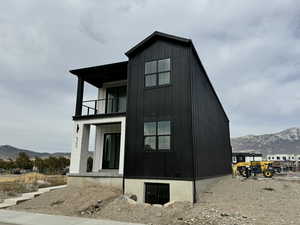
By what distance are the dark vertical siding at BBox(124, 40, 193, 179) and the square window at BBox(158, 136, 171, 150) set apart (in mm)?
237

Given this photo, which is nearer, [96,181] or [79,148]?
[96,181]

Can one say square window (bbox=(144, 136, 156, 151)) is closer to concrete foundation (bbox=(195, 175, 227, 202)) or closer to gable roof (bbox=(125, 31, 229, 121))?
concrete foundation (bbox=(195, 175, 227, 202))

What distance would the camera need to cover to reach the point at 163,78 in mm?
11641

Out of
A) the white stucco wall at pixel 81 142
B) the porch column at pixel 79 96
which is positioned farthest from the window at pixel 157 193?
the porch column at pixel 79 96

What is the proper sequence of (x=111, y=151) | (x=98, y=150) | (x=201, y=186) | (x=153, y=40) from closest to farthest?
(x=201, y=186) → (x=153, y=40) → (x=98, y=150) → (x=111, y=151)

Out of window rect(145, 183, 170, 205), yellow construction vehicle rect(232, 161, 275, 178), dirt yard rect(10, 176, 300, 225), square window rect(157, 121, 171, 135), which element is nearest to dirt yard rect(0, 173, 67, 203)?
dirt yard rect(10, 176, 300, 225)

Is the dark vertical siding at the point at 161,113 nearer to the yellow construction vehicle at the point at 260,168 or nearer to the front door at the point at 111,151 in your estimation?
the front door at the point at 111,151

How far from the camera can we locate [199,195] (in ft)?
34.5

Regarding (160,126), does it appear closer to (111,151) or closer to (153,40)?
(153,40)

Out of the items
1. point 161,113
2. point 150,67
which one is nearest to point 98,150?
point 161,113

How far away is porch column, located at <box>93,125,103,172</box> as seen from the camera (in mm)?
15156

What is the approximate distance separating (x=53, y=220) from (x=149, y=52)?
906cm

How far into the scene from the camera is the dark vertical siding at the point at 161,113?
1036cm

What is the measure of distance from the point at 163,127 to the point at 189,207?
12.5 ft
